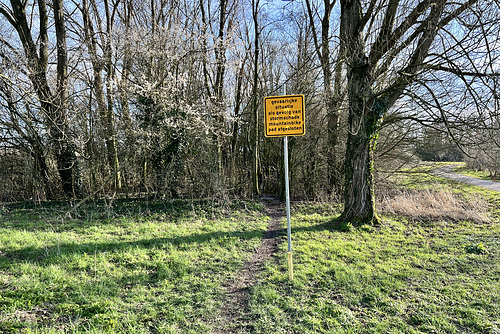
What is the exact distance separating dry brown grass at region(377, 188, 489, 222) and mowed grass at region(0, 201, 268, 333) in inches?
185

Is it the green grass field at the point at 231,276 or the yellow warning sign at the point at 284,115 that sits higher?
the yellow warning sign at the point at 284,115

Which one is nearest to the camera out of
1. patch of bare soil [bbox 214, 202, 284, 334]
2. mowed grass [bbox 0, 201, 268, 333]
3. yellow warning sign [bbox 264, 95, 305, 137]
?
mowed grass [bbox 0, 201, 268, 333]

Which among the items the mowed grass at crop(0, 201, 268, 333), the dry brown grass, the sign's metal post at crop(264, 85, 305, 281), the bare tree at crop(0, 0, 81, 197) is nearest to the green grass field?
the mowed grass at crop(0, 201, 268, 333)

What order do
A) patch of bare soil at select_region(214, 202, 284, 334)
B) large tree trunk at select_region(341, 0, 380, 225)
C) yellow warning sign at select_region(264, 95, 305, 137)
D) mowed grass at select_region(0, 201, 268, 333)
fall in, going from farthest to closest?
large tree trunk at select_region(341, 0, 380, 225), yellow warning sign at select_region(264, 95, 305, 137), patch of bare soil at select_region(214, 202, 284, 334), mowed grass at select_region(0, 201, 268, 333)

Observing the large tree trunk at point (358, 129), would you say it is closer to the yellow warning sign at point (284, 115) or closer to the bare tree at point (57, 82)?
the yellow warning sign at point (284, 115)

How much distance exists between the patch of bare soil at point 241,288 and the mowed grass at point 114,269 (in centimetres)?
13

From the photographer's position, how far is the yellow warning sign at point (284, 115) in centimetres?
421

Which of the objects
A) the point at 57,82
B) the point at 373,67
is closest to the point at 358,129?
the point at 373,67

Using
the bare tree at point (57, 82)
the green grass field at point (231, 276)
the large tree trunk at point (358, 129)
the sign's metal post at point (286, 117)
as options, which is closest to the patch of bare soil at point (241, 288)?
the green grass field at point (231, 276)

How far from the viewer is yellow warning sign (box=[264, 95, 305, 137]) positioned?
13.8ft

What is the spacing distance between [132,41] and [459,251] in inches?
407

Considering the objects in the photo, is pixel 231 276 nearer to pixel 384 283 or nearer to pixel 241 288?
pixel 241 288

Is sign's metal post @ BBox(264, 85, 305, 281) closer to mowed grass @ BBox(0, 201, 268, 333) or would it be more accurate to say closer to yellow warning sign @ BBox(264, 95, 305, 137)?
yellow warning sign @ BBox(264, 95, 305, 137)

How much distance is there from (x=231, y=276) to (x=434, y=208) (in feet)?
24.9
